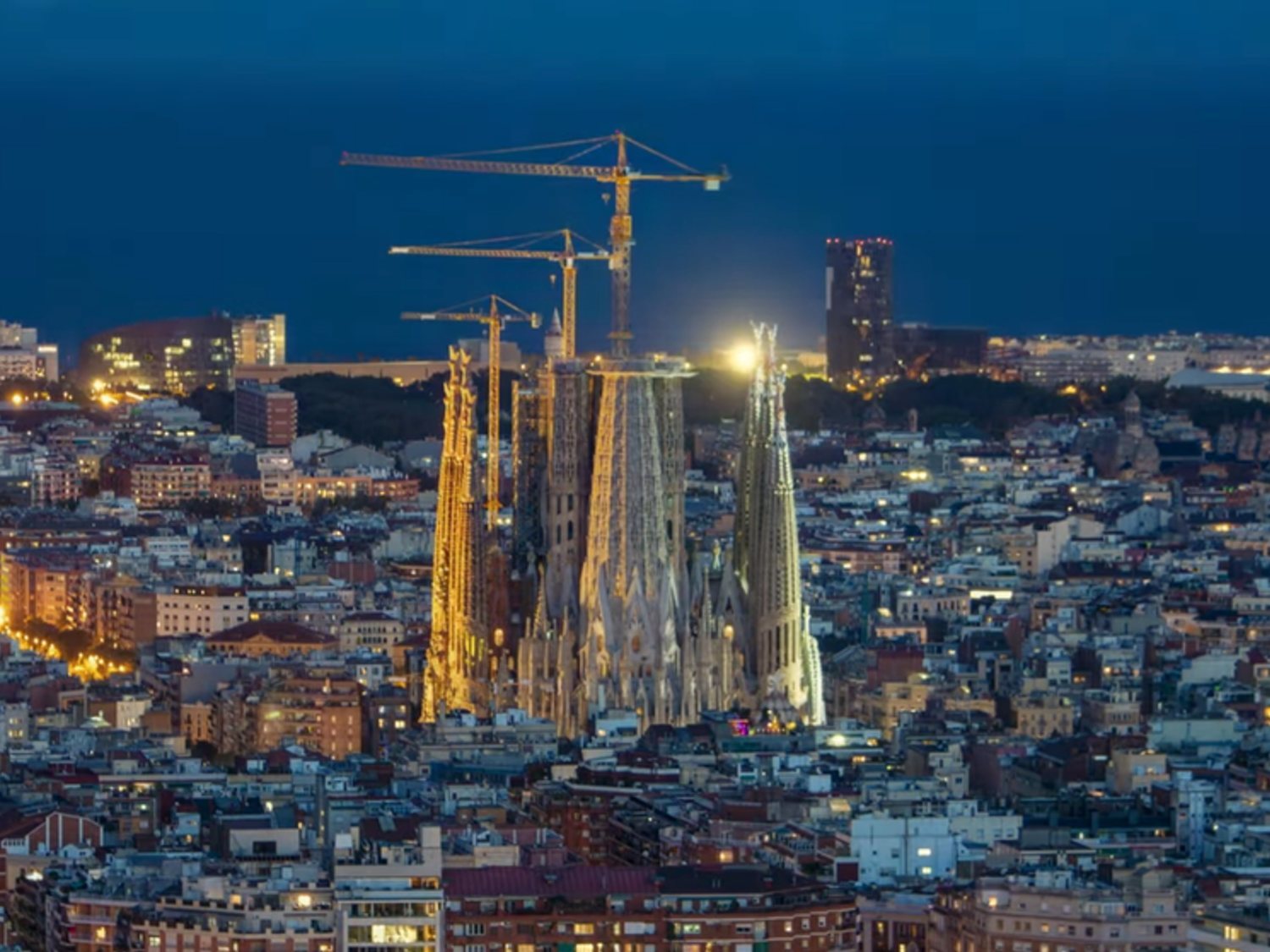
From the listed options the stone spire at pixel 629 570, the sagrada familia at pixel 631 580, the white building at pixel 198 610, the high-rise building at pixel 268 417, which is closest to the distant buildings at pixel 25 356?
the high-rise building at pixel 268 417

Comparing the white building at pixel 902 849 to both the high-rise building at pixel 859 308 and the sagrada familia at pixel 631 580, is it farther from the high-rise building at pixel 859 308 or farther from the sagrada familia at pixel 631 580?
the high-rise building at pixel 859 308

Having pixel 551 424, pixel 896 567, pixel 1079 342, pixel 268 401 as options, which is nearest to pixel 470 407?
pixel 551 424

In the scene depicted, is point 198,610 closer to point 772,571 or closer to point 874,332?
Answer: point 772,571

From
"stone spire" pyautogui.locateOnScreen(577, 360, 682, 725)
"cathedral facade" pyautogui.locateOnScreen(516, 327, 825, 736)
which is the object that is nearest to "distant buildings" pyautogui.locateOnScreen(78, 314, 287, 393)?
"cathedral facade" pyautogui.locateOnScreen(516, 327, 825, 736)

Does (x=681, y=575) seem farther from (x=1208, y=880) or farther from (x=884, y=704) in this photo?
(x=1208, y=880)

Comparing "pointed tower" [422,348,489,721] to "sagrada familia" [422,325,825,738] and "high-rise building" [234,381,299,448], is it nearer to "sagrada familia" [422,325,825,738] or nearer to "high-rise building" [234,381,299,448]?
"sagrada familia" [422,325,825,738]

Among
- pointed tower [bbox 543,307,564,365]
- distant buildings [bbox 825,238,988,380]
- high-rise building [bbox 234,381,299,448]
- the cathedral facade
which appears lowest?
the cathedral facade
